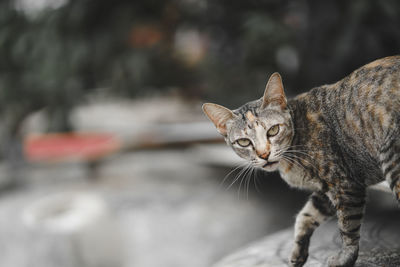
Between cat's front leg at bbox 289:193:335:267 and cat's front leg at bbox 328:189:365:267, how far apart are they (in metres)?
0.05

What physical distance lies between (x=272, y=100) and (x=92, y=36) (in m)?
1.53

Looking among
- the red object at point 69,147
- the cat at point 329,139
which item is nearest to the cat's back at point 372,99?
the cat at point 329,139

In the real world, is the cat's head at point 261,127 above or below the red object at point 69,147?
→ below

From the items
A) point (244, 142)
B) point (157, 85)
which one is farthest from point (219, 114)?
point (157, 85)

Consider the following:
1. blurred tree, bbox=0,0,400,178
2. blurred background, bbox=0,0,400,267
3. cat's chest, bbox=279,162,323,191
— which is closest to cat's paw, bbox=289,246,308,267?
cat's chest, bbox=279,162,323,191

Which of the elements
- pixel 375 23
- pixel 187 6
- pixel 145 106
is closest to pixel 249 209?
pixel 187 6

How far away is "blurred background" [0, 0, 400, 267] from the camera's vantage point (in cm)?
163

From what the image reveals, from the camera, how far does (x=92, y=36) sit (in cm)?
206

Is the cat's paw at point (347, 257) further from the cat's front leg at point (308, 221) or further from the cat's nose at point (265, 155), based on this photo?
the cat's nose at point (265, 155)

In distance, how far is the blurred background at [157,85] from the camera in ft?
5.34

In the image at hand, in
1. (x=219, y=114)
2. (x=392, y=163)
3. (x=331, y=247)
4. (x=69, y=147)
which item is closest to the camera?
(x=392, y=163)

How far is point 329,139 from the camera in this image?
0.78 metres

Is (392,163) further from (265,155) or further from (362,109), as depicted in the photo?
(265,155)

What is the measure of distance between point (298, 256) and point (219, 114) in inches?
13.9
